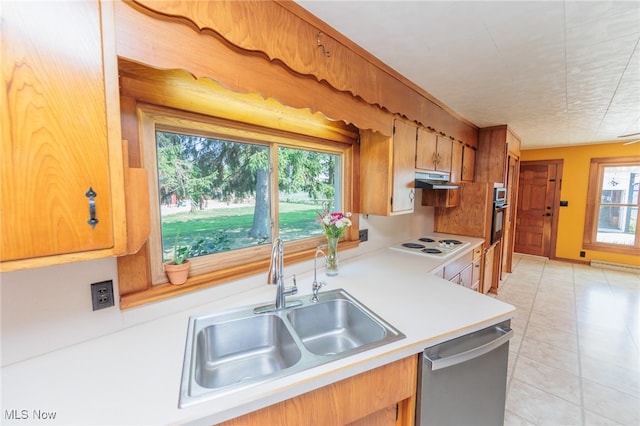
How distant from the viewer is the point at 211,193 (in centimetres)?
143

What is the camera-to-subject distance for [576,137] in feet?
13.5

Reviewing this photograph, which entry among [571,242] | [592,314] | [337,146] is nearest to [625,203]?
[571,242]

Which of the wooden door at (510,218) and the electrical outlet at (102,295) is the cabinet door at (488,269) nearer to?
the wooden door at (510,218)

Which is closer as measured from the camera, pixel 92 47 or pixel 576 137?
pixel 92 47

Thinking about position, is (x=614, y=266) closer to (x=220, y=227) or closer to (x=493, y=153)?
(x=493, y=153)

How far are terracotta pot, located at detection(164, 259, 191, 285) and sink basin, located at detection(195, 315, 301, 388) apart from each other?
0.93ft

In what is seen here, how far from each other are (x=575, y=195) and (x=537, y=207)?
62cm

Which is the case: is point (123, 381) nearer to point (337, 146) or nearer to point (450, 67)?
point (337, 146)

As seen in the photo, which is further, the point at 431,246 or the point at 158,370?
the point at 431,246

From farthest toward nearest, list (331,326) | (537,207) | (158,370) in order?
(537,207), (331,326), (158,370)

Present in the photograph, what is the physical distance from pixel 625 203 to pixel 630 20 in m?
5.34

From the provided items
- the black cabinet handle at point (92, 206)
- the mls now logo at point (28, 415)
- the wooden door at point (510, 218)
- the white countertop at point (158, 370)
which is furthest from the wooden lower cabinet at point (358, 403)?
the wooden door at point (510, 218)

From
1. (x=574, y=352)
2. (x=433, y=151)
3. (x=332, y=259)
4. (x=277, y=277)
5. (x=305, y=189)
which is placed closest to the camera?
(x=277, y=277)

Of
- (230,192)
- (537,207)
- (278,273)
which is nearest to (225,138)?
(230,192)
